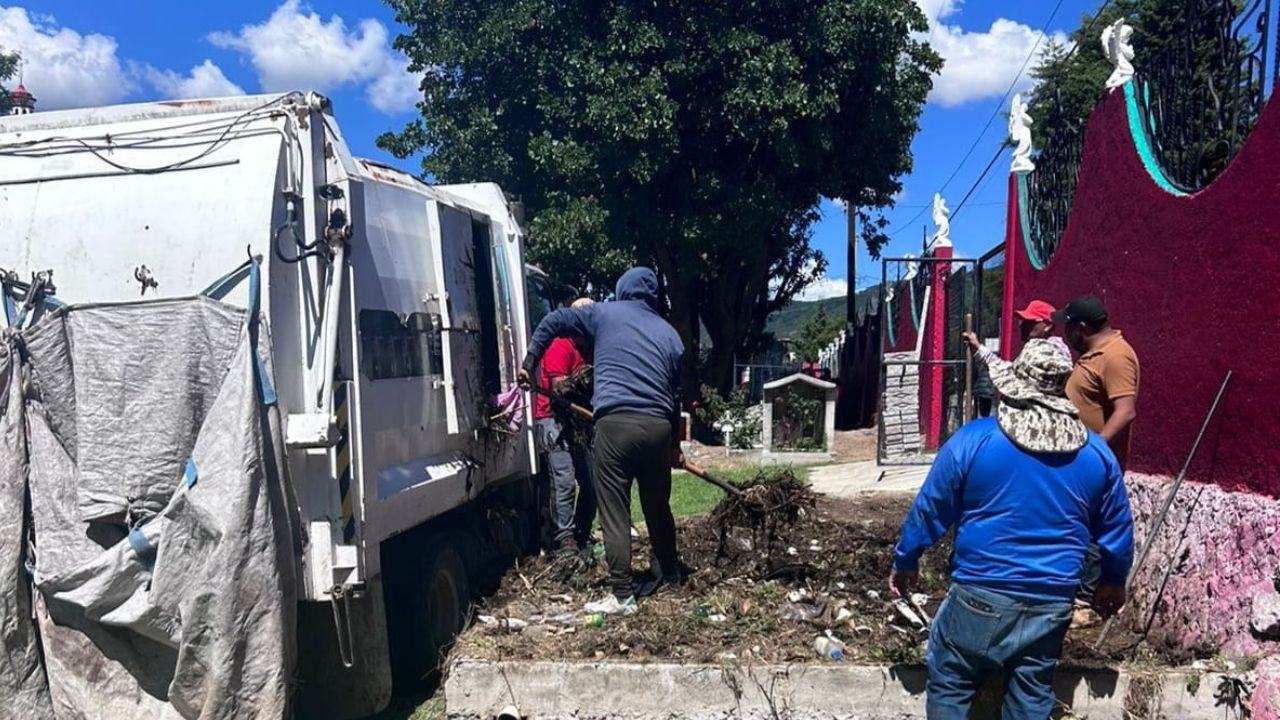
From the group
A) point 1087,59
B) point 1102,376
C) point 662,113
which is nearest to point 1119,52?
point 1102,376

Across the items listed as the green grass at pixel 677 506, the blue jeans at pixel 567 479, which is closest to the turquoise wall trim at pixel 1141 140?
the green grass at pixel 677 506

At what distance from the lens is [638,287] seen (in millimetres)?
5242

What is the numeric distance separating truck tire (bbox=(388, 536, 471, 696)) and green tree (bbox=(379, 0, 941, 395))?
9.89 meters

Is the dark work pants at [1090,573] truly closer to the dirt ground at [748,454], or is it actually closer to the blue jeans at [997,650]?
the blue jeans at [997,650]

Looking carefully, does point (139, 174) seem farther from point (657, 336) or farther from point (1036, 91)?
point (1036, 91)

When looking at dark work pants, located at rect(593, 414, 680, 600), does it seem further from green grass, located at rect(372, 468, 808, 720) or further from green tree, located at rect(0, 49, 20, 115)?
green tree, located at rect(0, 49, 20, 115)

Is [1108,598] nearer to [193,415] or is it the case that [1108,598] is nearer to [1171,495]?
[1171,495]

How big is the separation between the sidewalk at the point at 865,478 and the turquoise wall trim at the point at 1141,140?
4.85 m

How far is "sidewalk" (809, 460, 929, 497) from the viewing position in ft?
33.8

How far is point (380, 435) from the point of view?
4297mm

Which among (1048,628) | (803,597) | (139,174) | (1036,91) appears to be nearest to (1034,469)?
(1048,628)

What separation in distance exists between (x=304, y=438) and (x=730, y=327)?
15.3 m

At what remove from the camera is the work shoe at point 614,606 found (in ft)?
16.3

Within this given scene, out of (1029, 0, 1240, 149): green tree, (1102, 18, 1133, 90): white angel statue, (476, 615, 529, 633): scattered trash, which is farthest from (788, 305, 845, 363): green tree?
(476, 615, 529, 633): scattered trash
